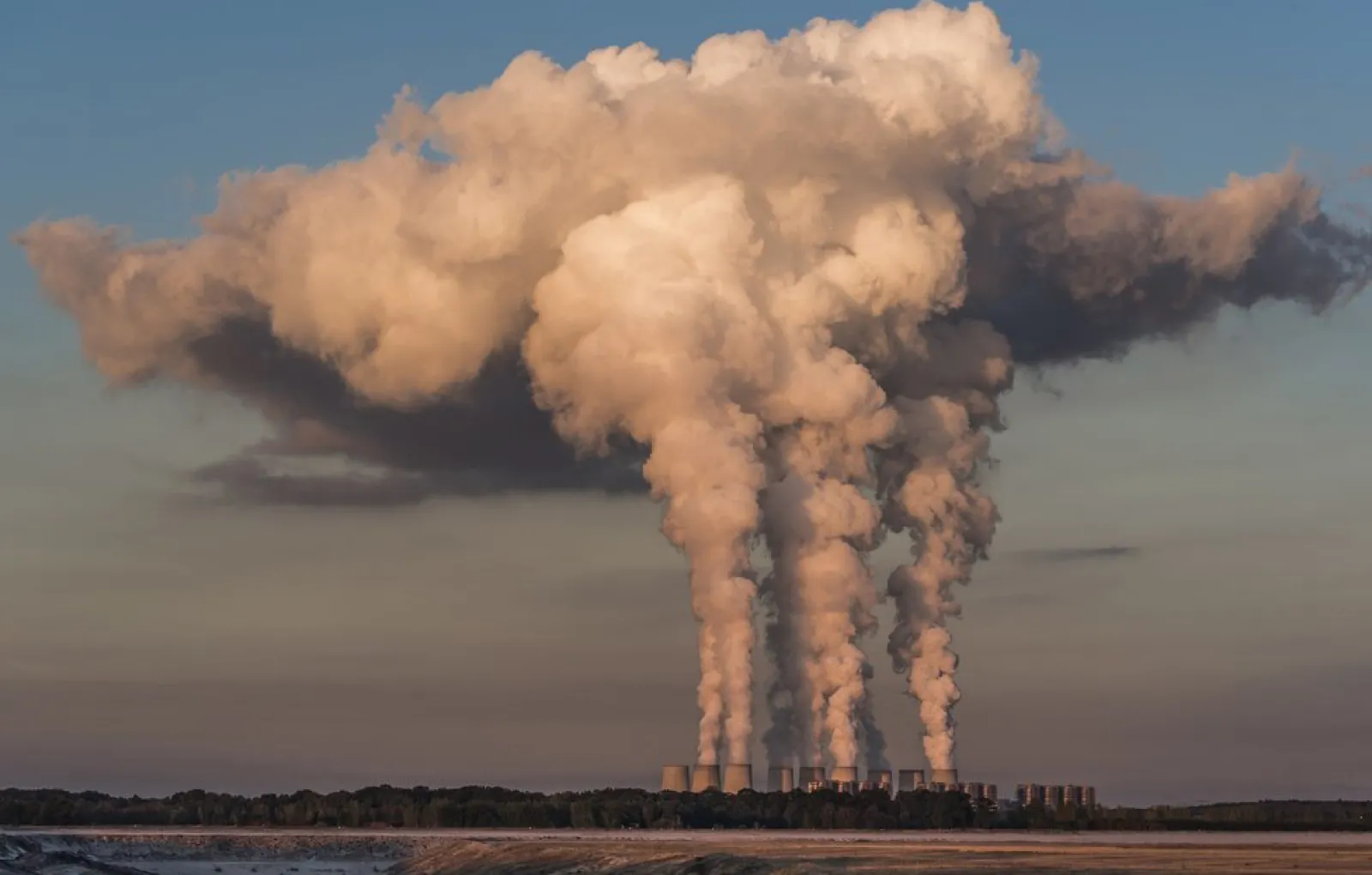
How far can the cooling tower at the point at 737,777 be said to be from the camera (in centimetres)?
16512

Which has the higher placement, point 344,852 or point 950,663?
point 950,663

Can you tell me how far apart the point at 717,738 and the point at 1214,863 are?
69061mm

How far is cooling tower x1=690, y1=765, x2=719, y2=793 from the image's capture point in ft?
550

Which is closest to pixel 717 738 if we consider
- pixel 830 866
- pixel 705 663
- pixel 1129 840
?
pixel 705 663

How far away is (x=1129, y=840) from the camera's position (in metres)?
138

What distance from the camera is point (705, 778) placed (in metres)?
170

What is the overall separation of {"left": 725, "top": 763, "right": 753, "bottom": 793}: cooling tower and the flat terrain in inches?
197

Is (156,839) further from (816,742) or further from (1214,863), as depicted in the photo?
(1214,863)

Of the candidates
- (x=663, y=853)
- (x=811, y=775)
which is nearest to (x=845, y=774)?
(x=811, y=775)

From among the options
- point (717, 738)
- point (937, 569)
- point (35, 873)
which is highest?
point (937, 569)

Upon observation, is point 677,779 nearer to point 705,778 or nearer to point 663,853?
point 705,778

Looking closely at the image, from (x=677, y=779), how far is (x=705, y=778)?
13512 mm

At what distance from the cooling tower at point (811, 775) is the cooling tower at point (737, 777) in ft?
21.6

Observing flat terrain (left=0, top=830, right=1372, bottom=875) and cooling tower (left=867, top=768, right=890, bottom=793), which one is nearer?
flat terrain (left=0, top=830, right=1372, bottom=875)
